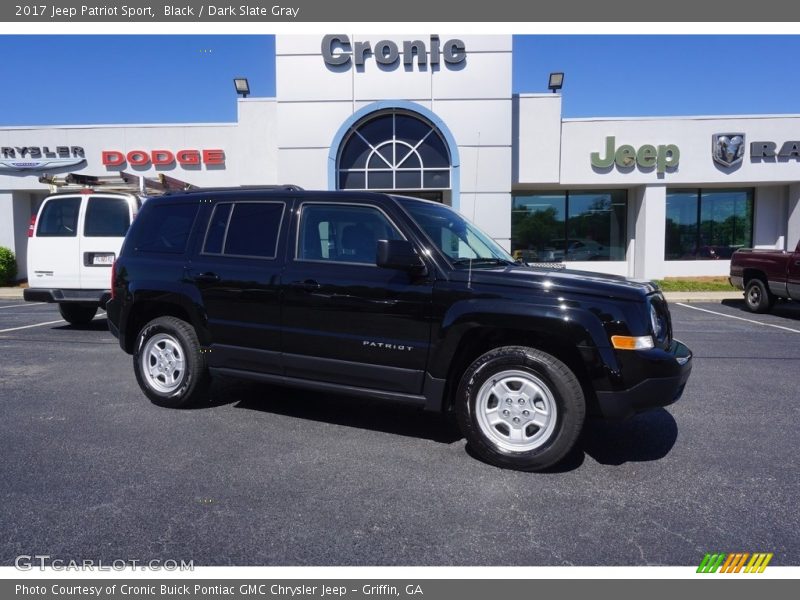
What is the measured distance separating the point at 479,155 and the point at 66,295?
12096 mm

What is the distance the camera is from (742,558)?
2.89 metres

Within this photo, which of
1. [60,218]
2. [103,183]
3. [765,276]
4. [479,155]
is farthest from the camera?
[479,155]

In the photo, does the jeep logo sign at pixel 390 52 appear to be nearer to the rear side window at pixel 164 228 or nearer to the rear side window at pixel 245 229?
the rear side window at pixel 164 228

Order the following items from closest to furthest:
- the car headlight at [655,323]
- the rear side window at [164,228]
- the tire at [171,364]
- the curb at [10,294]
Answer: the car headlight at [655,323], the tire at [171,364], the rear side window at [164,228], the curb at [10,294]

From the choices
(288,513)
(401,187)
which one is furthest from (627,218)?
(288,513)

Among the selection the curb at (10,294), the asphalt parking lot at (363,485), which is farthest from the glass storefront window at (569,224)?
the curb at (10,294)

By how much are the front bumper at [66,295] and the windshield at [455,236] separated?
6.64 metres

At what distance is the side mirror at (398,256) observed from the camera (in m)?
4.01

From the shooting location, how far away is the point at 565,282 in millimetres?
3986

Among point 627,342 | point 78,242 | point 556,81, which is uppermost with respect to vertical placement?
point 556,81

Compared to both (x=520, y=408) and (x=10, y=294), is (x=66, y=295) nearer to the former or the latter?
(x=520, y=408)

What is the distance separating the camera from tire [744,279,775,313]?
492 inches

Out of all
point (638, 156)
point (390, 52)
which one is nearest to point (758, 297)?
point (638, 156)

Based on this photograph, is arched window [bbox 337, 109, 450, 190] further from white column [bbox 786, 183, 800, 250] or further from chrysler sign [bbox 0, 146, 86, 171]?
white column [bbox 786, 183, 800, 250]
